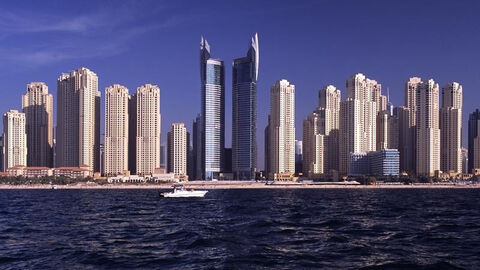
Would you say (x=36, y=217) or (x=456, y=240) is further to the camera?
(x=36, y=217)

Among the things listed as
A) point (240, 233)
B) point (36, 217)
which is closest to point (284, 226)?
point (240, 233)

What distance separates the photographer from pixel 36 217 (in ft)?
213

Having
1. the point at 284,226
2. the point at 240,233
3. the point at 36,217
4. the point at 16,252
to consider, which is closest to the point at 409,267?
the point at 240,233

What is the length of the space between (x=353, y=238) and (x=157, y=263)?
1828 centimetres

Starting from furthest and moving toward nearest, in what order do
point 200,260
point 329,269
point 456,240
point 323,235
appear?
point 323,235 → point 456,240 → point 200,260 → point 329,269

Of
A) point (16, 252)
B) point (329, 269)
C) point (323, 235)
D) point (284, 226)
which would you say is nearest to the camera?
point (329, 269)

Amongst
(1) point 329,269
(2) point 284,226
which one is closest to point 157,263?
(1) point 329,269

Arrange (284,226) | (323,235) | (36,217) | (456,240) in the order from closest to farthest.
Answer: (456,240) → (323,235) → (284,226) → (36,217)

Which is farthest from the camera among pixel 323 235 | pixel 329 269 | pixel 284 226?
pixel 284 226

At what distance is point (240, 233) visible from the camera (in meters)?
47.6

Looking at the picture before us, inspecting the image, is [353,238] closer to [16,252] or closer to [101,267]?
[101,267]

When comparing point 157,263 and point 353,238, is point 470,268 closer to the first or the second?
point 353,238

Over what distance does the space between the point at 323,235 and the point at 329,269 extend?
1479cm

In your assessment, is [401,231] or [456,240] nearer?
[456,240]
